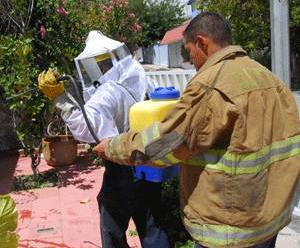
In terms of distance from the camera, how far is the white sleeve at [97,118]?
10.1 feet

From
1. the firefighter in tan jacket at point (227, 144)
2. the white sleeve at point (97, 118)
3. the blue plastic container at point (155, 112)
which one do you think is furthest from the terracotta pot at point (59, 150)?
the firefighter in tan jacket at point (227, 144)

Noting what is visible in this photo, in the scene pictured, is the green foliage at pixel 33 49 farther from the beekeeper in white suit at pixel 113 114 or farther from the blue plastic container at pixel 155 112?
the blue plastic container at pixel 155 112

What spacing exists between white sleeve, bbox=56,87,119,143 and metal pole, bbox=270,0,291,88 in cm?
185

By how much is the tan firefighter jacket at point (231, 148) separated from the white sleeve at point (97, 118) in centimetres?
70

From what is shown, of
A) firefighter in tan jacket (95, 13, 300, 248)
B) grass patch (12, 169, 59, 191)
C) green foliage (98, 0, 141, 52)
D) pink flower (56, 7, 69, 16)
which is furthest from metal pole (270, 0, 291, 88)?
green foliage (98, 0, 141, 52)

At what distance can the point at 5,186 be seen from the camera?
6914 millimetres

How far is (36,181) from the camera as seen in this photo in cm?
699

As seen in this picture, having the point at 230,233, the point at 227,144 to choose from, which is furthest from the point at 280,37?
the point at 230,233

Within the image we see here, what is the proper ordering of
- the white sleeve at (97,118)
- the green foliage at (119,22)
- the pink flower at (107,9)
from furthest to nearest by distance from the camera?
the pink flower at (107,9)
the green foliage at (119,22)
the white sleeve at (97,118)

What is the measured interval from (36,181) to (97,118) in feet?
13.7

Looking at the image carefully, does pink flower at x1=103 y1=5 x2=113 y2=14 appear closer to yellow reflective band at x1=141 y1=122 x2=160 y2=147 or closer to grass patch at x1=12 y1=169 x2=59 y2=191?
grass patch at x1=12 y1=169 x2=59 y2=191

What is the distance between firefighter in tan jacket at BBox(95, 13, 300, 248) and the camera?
7.07ft

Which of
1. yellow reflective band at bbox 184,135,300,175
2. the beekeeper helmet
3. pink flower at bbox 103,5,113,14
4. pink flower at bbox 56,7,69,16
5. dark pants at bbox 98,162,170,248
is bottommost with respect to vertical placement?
dark pants at bbox 98,162,170,248

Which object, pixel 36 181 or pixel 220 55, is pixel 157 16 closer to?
pixel 36 181
